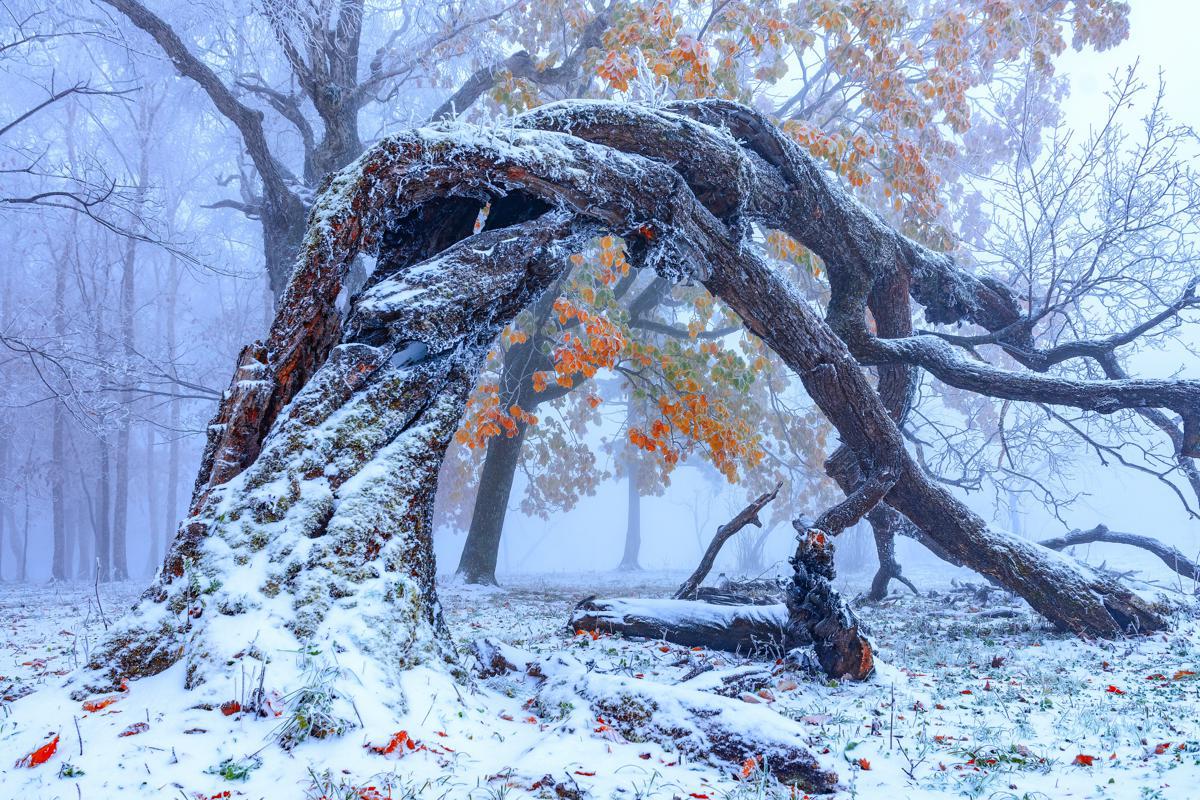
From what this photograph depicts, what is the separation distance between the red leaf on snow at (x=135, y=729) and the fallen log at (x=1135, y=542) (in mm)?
8054

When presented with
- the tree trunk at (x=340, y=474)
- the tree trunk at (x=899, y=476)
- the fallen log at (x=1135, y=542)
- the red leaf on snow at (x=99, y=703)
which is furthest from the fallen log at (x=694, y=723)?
the fallen log at (x=1135, y=542)

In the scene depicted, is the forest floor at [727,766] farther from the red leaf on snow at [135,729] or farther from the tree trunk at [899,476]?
the tree trunk at [899,476]

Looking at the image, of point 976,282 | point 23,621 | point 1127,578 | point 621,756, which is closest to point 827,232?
point 976,282

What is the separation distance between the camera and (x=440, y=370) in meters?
3.72

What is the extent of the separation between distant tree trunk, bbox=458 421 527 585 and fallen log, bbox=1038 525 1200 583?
7.96m

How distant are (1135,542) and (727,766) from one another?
7.43 metres

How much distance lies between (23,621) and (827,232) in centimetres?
922

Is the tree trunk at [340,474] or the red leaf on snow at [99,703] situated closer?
the red leaf on snow at [99,703]

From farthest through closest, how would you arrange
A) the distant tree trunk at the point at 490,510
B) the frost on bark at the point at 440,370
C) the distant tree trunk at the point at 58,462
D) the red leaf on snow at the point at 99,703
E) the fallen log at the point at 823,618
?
the distant tree trunk at the point at 58,462, the distant tree trunk at the point at 490,510, the fallen log at the point at 823,618, the frost on bark at the point at 440,370, the red leaf on snow at the point at 99,703

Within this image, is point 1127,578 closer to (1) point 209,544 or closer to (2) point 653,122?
(2) point 653,122

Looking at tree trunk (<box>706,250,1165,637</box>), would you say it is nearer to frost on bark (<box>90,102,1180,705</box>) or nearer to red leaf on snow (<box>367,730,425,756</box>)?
frost on bark (<box>90,102,1180,705</box>)

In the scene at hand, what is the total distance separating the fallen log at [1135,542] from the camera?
7.39m

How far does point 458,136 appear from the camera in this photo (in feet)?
12.9

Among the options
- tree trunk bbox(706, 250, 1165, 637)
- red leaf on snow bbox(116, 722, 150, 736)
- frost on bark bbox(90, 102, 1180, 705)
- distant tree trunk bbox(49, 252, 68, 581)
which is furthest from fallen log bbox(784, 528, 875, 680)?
distant tree trunk bbox(49, 252, 68, 581)
